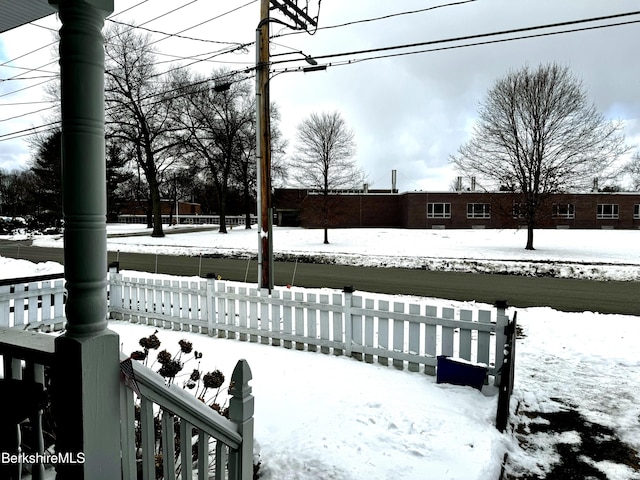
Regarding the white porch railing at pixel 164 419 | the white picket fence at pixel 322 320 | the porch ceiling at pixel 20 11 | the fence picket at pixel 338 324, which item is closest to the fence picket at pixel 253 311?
the white picket fence at pixel 322 320

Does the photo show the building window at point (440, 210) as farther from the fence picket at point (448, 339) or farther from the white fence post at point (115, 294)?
the fence picket at point (448, 339)

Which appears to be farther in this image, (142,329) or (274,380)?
(142,329)

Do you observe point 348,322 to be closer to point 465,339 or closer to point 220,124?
point 465,339

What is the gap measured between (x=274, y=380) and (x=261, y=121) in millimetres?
6330

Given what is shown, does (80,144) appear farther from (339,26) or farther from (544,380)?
(339,26)

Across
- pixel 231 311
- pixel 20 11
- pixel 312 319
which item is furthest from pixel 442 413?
pixel 20 11

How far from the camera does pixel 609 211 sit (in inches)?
1829

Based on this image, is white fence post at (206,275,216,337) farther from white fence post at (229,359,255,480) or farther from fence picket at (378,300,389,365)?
white fence post at (229,359,255,480)

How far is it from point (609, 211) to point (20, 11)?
54977 mm

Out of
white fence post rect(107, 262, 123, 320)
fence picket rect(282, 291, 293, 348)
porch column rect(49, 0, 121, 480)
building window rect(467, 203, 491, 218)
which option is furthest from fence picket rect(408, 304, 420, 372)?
building window rect(467, 203, 491, 218)

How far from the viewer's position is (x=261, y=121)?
967cm

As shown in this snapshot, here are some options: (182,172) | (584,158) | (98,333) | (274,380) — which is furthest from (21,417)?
(182,172)

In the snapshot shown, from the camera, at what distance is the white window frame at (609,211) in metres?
46.3

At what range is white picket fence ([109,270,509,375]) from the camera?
5.41 metres
